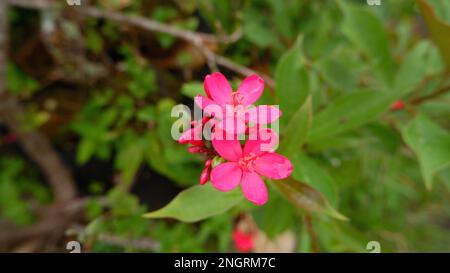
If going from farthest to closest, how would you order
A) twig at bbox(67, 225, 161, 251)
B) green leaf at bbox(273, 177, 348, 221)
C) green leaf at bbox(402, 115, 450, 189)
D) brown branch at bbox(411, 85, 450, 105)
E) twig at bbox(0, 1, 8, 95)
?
twig at bbox(0, 1, 8, 95)
twig at bbox(67, 225, 161, 251)
brown branch at bbox(411, 85, 450, 105)
green leaf at bbox(402, 115, 450, 189)
green leaf at bbox(273, 177, 348, 221)

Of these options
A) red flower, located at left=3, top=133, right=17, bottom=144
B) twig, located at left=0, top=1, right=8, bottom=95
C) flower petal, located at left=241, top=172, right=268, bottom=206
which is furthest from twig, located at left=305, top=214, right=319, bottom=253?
red flower, located at left=3, top=133, right=17, bottom=144

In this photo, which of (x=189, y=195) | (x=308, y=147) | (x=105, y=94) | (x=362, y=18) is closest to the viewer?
(x=189, y=195)

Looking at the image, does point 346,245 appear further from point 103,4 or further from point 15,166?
point 15,166

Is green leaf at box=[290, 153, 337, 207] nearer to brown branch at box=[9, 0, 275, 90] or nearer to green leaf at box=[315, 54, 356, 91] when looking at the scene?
green leaf at box=[315, 54, 356, 91]

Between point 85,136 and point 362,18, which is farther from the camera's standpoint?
point 85,136

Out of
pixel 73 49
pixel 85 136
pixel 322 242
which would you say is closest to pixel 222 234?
pixel 322 242
